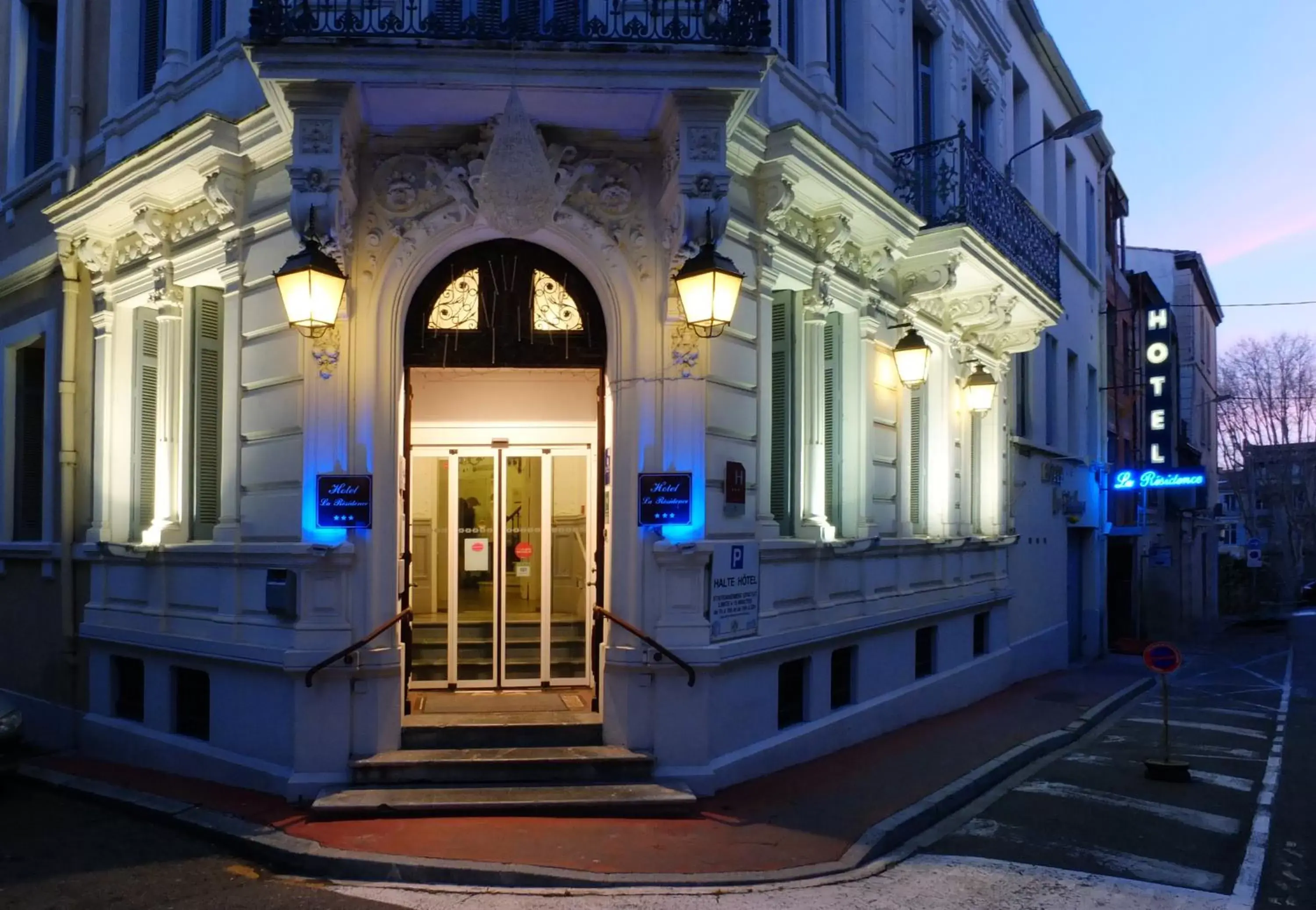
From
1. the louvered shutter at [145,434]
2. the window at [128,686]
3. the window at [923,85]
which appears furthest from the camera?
the window at [923,85]

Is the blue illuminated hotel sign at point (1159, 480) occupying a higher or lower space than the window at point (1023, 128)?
lower

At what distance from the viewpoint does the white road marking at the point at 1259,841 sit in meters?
6.86

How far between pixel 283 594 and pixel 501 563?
2024 millimetres

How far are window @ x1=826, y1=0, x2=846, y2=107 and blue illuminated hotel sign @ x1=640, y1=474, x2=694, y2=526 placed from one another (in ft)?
17.0

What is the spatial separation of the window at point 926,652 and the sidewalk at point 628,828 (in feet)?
7.30

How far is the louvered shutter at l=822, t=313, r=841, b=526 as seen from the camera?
11.0 m

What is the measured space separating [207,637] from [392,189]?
406 cm

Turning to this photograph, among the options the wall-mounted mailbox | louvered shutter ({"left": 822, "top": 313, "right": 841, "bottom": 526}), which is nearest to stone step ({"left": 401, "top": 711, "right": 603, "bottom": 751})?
the wall-mounted mailbox

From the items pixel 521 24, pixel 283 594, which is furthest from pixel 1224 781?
pixel 521 24

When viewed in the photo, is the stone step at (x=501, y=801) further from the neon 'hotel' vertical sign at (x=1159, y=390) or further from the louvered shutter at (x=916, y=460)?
the neon 'hotel' vertical sign at (x=1159, y=390)

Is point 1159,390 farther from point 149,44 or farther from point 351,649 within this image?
point 351,649

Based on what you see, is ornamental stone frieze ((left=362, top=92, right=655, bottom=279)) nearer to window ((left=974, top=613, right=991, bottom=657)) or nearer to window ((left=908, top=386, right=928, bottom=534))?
window ((left=908, top=386, right=928, bottom=534))

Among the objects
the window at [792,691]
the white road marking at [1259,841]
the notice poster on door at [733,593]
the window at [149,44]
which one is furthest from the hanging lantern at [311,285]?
the white road marking at [1259,841]

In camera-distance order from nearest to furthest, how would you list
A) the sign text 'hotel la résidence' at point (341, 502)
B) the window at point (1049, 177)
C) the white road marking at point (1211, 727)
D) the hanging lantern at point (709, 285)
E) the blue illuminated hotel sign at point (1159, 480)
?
the hanging lantern at point (709, 285), the sign text 'hotel la résidence' at point (341, 502), the white road marking at point (1211, 727), the window at point (1049, 177), the blue illuminated hotel sign at point (1159, 480)
